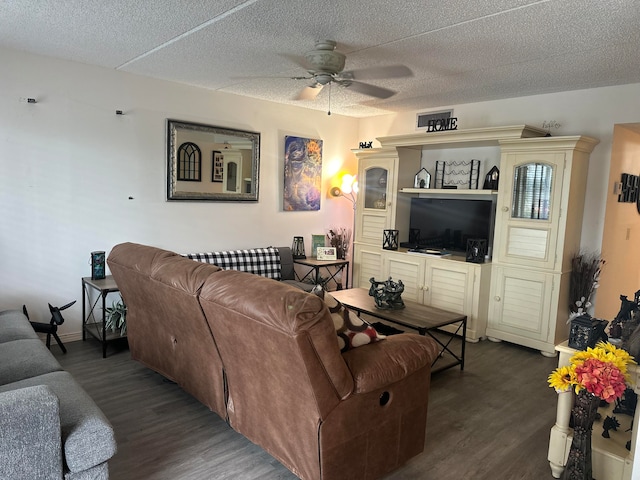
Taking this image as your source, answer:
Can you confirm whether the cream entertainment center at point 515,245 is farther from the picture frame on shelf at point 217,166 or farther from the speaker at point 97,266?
the speaker at point 97,266

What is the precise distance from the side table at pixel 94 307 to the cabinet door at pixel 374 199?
9.46ft

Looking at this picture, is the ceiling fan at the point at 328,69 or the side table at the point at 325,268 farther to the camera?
the side table at the point at 325,268

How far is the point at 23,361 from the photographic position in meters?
2.33

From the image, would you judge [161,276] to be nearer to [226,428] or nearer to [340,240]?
[226,428]

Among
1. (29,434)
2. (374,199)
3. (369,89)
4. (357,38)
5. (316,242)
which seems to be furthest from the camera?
(316,242)

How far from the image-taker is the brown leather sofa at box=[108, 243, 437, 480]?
1.77 metres

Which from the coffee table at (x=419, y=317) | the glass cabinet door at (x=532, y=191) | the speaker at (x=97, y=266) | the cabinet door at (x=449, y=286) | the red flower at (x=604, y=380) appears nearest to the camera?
the red flower at (x=604, y=380)

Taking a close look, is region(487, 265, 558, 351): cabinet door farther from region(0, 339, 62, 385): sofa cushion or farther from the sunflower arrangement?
region(0, 339, 62, 385): sofa cushion

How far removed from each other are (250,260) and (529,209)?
282cm

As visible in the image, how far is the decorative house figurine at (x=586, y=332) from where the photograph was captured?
2211mm

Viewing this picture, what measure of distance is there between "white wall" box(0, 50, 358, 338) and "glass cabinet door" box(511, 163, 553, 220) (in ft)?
9.35

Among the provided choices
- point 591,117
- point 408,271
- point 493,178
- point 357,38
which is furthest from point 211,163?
point 591,117

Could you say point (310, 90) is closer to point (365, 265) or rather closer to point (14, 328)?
point (14, 328)

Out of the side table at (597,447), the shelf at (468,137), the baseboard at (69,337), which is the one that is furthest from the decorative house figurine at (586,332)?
the baseboard at (69,337)
